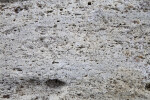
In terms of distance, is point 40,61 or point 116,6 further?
point 116,6

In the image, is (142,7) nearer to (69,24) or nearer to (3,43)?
(69,24)

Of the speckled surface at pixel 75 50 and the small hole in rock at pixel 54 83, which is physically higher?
the speckled surface at pixel 75 50

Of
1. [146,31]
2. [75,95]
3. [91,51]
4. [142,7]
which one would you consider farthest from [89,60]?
[142,7]

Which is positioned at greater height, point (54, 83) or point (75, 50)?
point (75, 50)

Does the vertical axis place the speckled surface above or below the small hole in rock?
above
